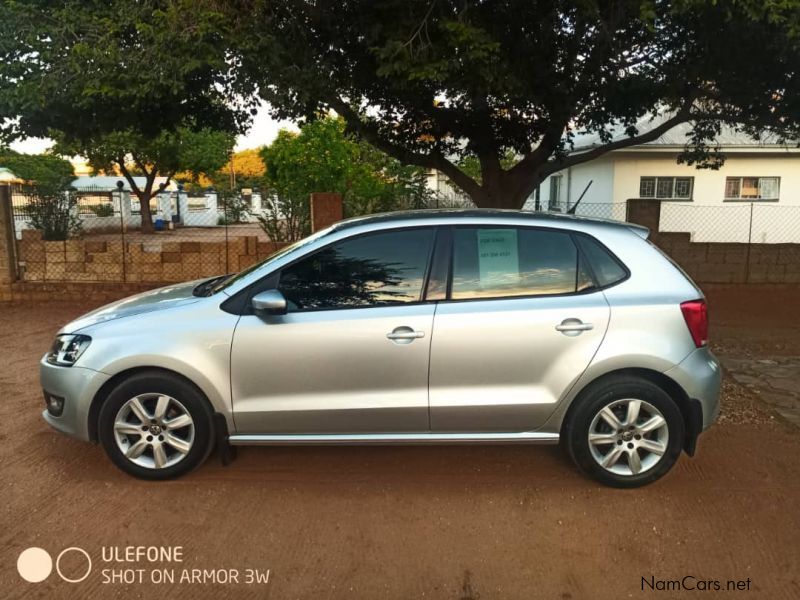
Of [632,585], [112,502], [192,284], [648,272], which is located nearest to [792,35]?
[648,272]

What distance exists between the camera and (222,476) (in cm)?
425

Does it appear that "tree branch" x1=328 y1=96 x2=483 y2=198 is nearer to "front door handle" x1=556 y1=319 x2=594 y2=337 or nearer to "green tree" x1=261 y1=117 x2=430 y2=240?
"green tree" x1=261 y1=117 x2=430 y2=240

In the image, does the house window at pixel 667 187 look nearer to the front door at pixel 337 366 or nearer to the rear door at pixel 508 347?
the rear door at pixel 508 347

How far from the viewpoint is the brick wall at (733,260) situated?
11.0 metres

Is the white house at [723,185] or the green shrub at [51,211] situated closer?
the green shrub at [51,211]

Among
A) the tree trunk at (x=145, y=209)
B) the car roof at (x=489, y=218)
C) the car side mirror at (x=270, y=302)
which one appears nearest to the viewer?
the car side mirror at (x=270, y=302)

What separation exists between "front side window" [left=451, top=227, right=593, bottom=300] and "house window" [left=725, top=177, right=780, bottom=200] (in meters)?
Answer: 16.4

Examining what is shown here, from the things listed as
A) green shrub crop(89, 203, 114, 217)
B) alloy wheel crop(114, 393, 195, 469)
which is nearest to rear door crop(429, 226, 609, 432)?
alloy wheel crop(114, 393, 195, 469)

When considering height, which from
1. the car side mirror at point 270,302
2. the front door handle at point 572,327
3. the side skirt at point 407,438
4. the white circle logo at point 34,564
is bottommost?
the white circle logo at point 34,564

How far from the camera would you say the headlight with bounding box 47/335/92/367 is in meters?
4.12

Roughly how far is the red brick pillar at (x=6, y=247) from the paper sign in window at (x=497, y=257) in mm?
8939

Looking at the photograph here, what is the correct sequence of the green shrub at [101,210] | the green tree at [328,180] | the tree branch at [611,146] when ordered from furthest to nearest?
the green shrub at [101,210]
the green tree at [328,180]
the tree branch at [611,146]

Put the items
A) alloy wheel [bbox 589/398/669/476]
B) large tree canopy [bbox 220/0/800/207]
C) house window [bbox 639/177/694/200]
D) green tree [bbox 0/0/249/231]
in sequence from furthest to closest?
1. house window [bbox 639/177/694/200]
2. green tree [bbox 0/0/249/231]
3. large tree canopy [bbox 220/0/800/207]
4. alloy wheel [bbox 589/398/669/476]

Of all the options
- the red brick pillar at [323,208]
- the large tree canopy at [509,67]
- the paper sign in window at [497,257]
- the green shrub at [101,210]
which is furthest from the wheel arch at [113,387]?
the green shrub at [101,210]
